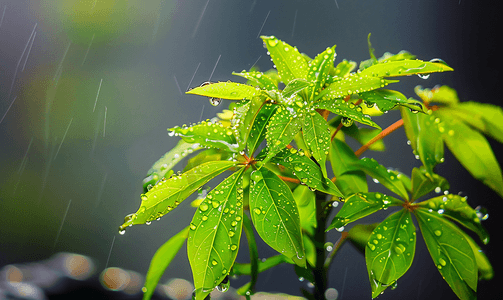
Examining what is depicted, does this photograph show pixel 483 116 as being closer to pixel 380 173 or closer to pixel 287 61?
pixel 380 173

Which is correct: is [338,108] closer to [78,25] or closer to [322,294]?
[322,294]

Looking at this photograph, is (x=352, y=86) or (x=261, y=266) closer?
(x=352, y=86)

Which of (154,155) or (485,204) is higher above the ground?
(154,155)

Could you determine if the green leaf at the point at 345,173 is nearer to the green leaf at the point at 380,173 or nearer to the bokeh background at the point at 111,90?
the green leaf at the point at 380,173

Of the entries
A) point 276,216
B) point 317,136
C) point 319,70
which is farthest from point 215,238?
point 319,70

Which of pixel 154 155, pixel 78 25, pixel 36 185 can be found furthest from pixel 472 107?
pixel 36 185

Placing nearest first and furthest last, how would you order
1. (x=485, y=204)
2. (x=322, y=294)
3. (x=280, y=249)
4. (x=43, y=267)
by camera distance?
(x=280, y=249)
(x=322, y=294)
(x=485, y=204)
(x=43, y=267)
